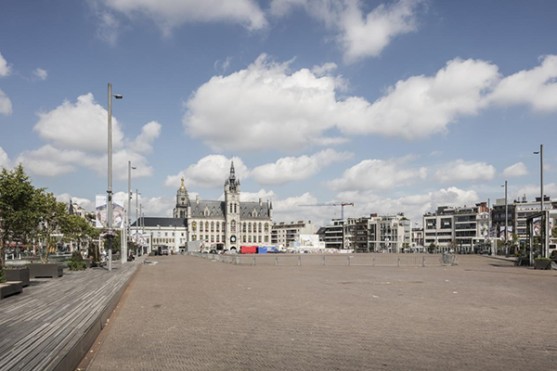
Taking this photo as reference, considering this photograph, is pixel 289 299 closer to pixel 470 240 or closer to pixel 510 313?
pixel 510 313

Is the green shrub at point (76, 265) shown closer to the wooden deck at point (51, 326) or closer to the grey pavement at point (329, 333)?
the grey pavement at point (329, 333)

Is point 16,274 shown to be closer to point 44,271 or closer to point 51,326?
point 44,271

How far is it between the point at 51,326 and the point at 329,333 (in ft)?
18.0

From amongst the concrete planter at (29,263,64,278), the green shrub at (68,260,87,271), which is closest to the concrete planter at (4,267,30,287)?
the concrete planter at (29,263,64,278)

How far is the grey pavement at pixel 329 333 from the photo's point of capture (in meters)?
8.18

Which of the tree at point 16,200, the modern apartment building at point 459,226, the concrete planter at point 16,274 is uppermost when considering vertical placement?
the tree at point 16,200

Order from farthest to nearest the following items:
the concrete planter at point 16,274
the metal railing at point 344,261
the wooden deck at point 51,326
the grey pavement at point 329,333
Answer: the metal railing at point 344,261, the concrete planter at point 16,274, the grey pavement at point 329,333, the wooden deck at point 51,326

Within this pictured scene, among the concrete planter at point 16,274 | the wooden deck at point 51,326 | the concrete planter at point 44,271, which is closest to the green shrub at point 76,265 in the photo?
the concrete planter at point 44,271

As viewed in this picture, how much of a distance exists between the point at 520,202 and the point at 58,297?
611 feet

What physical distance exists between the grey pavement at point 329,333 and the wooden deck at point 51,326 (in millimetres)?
417

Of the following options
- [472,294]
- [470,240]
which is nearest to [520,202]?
[470,240]

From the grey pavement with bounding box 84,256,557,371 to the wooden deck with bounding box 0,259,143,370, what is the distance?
0.42 m

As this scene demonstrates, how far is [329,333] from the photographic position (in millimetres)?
10625

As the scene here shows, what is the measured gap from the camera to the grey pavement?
Answer: 8.18 m
